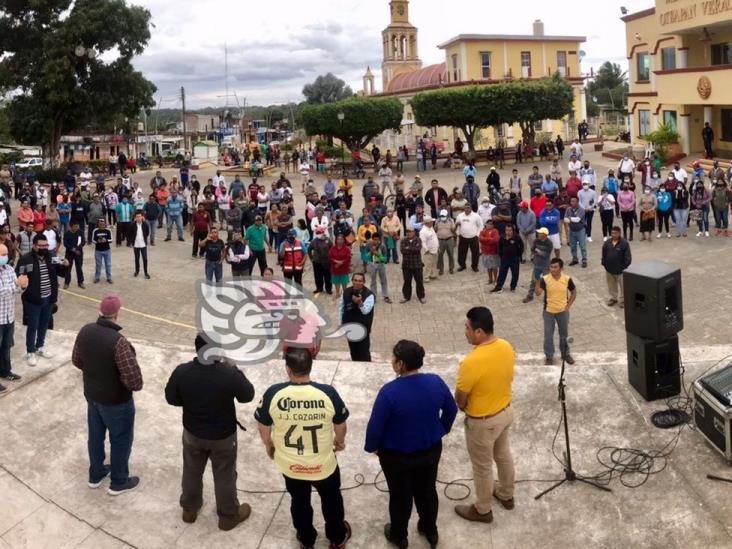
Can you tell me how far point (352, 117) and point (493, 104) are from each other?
735cm

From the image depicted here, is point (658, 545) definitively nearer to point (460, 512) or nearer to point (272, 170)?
point (460, 512)

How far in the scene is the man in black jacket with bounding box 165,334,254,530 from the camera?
459 centimetres

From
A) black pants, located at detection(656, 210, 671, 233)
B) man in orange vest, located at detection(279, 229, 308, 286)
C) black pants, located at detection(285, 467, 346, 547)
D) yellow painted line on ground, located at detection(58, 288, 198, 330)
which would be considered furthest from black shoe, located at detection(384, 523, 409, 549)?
black pants, located at detection(656, 210, 671, 233)

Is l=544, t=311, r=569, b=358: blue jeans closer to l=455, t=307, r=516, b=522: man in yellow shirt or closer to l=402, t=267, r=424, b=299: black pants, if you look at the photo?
l=455, t=307, r=516, b=522: man in yellow shirt

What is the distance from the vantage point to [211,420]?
15.3 ft

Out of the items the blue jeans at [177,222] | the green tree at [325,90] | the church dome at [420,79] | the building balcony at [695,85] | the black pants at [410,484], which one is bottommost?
the black pants at [410,484]

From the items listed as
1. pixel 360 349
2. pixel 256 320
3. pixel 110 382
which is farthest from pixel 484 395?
pixel 256 320

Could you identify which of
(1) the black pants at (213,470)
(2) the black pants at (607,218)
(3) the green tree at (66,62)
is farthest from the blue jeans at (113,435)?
(3) the green tree at (66,62)

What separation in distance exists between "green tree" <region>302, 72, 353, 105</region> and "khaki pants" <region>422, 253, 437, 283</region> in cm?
7900

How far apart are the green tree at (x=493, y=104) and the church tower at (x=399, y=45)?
40454mm

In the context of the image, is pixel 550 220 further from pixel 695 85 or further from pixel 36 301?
pixel 695 85

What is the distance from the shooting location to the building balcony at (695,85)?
91.5ft

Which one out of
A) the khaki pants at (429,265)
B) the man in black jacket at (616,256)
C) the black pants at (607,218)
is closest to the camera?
the man in black jacket at (616,256)

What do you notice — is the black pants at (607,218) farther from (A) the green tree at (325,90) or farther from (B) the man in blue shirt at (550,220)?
(A) the green tree at (325,90)
